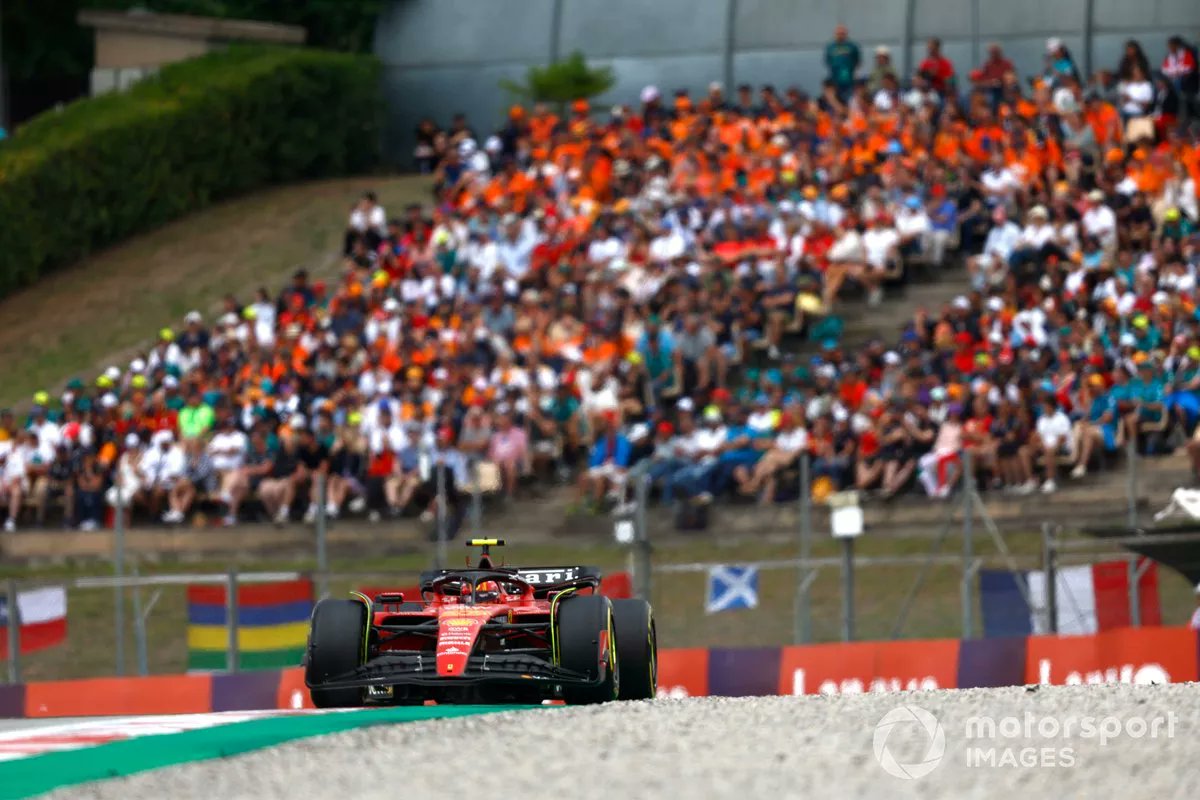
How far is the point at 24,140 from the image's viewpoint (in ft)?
113

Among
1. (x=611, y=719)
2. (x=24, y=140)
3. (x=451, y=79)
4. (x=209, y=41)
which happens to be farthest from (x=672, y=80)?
(x=611, y=719)

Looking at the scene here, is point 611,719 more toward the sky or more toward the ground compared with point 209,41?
more toward the ground

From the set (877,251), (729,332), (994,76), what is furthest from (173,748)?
(994,76)

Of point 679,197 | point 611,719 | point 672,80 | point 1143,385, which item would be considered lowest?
point 611,719

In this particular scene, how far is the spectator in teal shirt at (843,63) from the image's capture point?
30875mm

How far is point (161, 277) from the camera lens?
34000 mm

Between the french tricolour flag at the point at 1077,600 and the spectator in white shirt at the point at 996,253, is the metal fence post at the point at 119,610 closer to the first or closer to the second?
the french tricolour flag at the point at 1077,600

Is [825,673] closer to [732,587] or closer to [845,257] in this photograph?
[732,587]

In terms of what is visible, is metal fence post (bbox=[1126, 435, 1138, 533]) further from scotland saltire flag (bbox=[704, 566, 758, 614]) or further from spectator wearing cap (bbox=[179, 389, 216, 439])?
spectator wearing cap (bbox=[179, 389, 216, 439])

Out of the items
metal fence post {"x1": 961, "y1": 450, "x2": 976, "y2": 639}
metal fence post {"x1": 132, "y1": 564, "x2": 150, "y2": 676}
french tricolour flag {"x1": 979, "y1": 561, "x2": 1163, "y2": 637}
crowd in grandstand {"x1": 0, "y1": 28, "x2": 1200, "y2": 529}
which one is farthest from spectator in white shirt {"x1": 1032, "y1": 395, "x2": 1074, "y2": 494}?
metal fence post {"x1": 132, "y1": 564, "x2": 150, "y2": 676}

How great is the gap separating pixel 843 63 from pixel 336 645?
19250mm

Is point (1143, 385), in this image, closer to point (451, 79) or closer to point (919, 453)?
point (919, 453)

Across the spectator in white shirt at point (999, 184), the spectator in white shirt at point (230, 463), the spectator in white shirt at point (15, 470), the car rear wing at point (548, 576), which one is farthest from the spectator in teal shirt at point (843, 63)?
the car rear wing at point (548, 576)

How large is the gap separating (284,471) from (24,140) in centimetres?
1167
